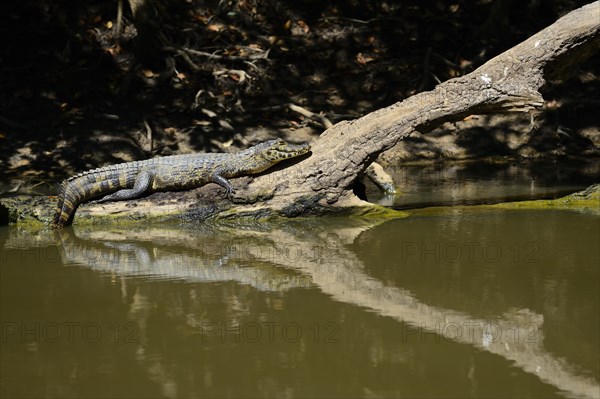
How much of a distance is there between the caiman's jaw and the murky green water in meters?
0.82

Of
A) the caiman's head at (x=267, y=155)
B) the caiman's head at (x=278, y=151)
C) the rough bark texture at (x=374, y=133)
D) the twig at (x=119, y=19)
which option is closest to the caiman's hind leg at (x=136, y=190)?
the rough bark texture at (x=374, y=133)

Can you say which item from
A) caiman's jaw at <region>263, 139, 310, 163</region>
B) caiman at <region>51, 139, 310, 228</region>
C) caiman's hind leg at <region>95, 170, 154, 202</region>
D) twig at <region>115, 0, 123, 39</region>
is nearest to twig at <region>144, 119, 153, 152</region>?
twig at <region>115, 0, 123, 39</region>

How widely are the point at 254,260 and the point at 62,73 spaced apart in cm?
704

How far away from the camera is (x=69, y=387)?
3.78m

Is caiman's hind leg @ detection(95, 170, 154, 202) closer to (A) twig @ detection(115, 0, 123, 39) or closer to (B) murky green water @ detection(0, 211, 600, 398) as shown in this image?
(B) murky green water @ detection(0, 211, 600, 398)

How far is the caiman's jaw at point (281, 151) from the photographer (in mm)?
7539

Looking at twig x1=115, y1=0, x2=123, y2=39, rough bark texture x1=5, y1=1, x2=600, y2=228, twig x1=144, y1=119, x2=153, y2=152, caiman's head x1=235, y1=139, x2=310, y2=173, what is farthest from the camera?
twig x1=115, y1=0, x2=123, y2=39

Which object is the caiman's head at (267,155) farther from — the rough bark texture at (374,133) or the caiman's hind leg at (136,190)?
the caiman's hind leg at (136,190)

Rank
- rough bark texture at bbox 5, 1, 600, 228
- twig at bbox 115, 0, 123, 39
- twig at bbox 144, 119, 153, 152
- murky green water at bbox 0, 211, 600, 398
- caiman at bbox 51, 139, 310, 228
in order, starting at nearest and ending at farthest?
murky green water at bbox 0, 211, 600, 398 → rough bark texture at bbox 5, 1, 600, 228 → caiman at bbox 51, 139, 310, 228 → twig at bbox 144, 119, 153, 152 → twig at bbox 115, 0, 123, 39

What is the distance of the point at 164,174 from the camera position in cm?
783

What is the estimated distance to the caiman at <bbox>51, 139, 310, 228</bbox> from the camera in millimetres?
7453

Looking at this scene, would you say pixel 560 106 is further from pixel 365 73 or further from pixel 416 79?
→ pixel 365 73

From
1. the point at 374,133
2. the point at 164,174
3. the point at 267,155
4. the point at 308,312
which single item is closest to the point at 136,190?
the point at 164,174

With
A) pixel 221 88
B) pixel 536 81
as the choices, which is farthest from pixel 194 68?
pixel 536 81
